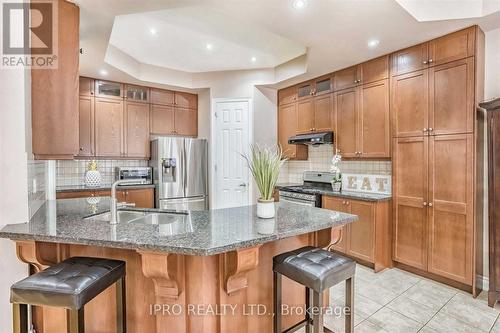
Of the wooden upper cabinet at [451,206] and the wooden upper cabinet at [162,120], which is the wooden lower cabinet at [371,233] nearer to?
the wooden upper cabinet at [451,206]

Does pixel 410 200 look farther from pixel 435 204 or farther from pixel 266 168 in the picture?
pixel 266 168

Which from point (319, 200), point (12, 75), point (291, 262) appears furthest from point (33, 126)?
point (319, 200)

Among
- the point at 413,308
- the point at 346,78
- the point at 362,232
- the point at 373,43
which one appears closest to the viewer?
the point at 413,308

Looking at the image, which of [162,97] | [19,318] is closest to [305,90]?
[162,97]

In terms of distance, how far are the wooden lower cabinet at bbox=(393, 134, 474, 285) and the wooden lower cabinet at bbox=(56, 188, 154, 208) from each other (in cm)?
363

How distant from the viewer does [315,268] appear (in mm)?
1447

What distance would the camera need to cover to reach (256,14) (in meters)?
2.29

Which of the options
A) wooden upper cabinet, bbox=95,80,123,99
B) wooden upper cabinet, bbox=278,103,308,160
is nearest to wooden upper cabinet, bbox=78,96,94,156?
wooden upper cabinet, bbox=95,80,123,99

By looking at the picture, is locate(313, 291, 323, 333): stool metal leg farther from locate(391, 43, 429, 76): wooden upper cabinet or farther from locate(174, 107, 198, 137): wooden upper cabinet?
locate(174, 107, 198, 137): wooden upper cabinet

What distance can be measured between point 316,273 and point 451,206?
2102 millimetres

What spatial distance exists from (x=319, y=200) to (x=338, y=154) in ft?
2.41

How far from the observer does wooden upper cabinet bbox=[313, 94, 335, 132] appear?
3.88 m

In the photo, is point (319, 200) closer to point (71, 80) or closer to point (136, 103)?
point (71, 80)

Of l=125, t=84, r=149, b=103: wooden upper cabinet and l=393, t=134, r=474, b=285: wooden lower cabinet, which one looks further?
l=125, t=84, r=149, b=103: wooden upper cabinet
